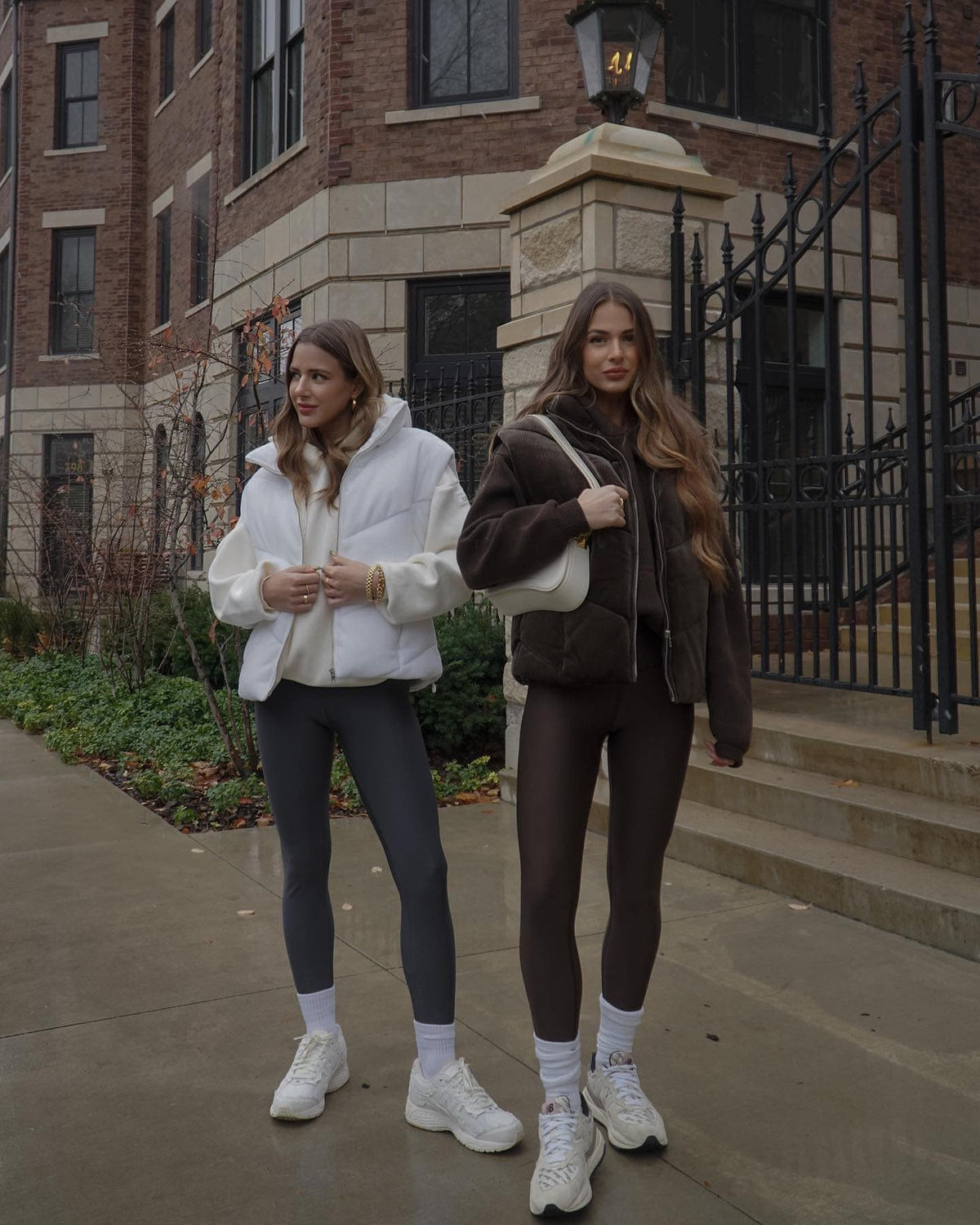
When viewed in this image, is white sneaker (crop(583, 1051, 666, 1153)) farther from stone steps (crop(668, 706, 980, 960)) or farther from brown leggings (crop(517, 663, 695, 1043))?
stone steps (crop(668, 706, 980, 960))

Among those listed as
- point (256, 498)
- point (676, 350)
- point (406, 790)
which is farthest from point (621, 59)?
point (406, 790)

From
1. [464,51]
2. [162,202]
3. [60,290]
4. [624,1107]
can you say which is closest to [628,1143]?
[624,1107]

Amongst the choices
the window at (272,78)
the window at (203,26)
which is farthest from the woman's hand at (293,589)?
the window at (203,26)

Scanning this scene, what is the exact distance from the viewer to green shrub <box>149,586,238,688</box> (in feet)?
32.2

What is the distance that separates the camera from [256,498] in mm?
3031

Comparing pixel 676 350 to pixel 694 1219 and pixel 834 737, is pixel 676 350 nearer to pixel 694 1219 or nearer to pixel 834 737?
pixel 834 737

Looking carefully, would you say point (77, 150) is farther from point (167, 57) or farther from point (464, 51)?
point (464, 51)

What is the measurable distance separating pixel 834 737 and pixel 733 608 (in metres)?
2.73

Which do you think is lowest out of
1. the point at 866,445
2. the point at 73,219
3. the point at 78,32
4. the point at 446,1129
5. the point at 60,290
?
the point at 446,1129

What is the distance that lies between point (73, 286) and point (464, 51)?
37.0 feet

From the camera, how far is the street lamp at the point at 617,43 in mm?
5828

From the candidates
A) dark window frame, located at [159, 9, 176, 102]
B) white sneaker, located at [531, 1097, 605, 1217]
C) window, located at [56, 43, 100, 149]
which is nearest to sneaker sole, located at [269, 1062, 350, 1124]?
white sneaker, located at [531, 1097, 605, 1217]

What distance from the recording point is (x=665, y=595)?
106 inches

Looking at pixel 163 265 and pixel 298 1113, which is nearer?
pixel 298 1113
